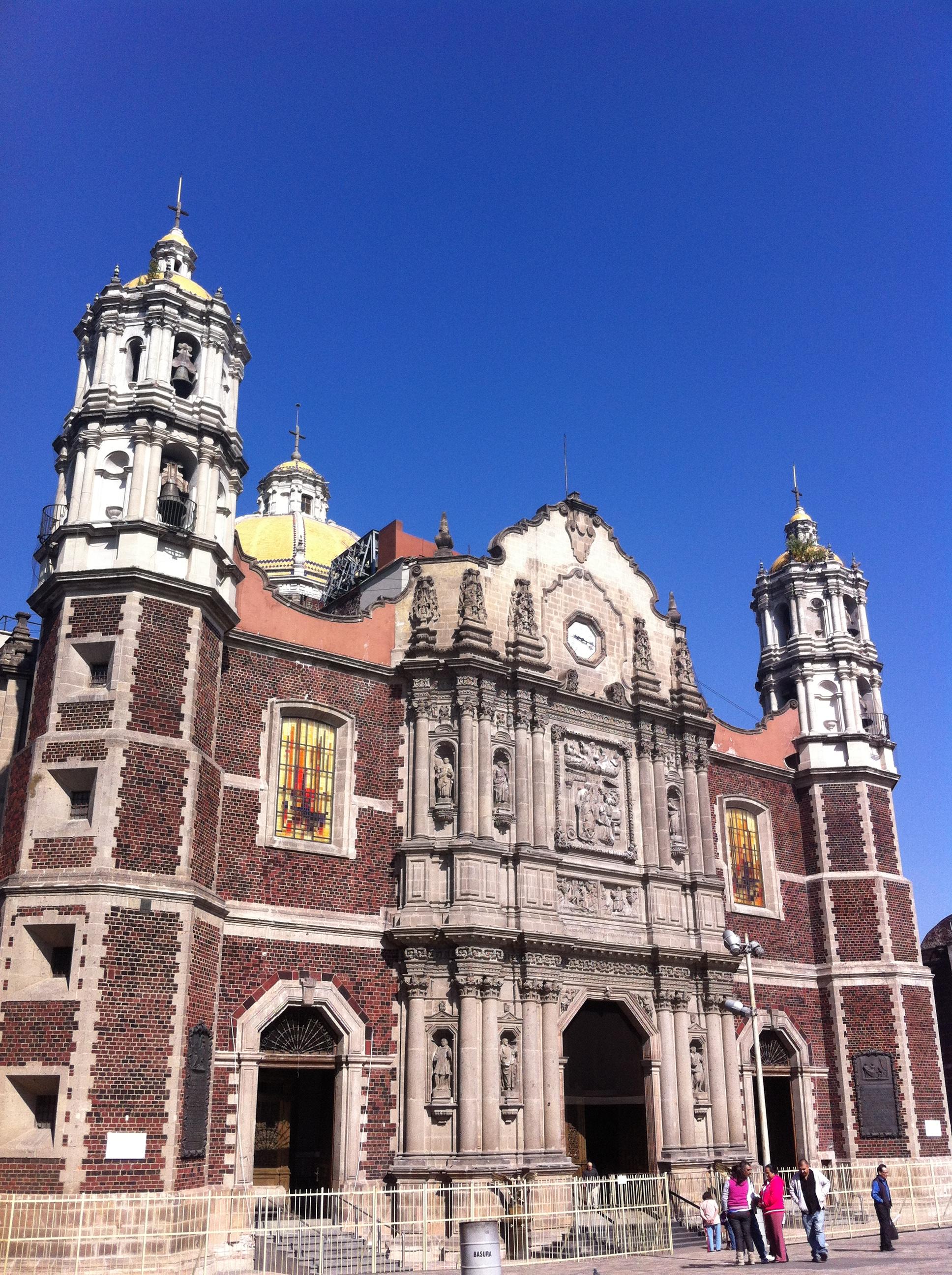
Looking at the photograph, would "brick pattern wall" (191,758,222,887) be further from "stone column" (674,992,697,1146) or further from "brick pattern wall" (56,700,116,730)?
"stone column" (674,992,697,1146)

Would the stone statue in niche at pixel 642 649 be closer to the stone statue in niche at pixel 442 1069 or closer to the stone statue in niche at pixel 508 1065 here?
the stone statue in niche at pixel 508 1065

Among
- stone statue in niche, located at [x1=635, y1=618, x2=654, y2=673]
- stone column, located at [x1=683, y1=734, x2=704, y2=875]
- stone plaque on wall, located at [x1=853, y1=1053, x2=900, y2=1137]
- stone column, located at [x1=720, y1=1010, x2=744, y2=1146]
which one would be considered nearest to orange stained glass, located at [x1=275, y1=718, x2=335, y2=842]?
stone statue in niche, located at [x1=635, y1=618, x2=654, y2=673]

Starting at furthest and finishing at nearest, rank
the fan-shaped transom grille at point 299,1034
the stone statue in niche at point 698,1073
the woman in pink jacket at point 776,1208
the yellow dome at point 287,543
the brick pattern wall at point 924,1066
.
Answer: the yellow dome at point 287,543
the brick pattern wall at point 924,1066
the stone statue in niche at point 698,1073
the fan-shaped transom grille at point 299,1034
the woman in pink jacket at point 776,1208

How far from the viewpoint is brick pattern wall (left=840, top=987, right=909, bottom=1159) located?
3039 centimetres

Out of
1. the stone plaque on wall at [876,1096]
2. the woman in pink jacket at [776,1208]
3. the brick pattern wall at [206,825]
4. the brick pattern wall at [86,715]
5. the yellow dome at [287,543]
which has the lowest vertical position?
the woman in pink jacket at [776,1208]

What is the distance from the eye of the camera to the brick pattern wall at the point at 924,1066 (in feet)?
101

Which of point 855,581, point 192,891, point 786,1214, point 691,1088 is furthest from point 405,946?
point 855,581

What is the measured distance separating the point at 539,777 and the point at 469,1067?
21.4 feet

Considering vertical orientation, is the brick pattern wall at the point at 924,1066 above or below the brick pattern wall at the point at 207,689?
below

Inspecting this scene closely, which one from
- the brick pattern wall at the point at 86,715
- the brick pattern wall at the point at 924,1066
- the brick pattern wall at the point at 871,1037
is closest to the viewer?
the brick pattern wall at the point at 86,715

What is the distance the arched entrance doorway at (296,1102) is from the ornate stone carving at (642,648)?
12.2m

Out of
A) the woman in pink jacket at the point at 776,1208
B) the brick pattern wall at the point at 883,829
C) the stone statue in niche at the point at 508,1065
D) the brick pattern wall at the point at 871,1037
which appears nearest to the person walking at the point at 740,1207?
the woman in pink jacket at the point at 776,1208

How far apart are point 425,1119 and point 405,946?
10.8ft

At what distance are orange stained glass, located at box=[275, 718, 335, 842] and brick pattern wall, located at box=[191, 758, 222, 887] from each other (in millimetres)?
1614
